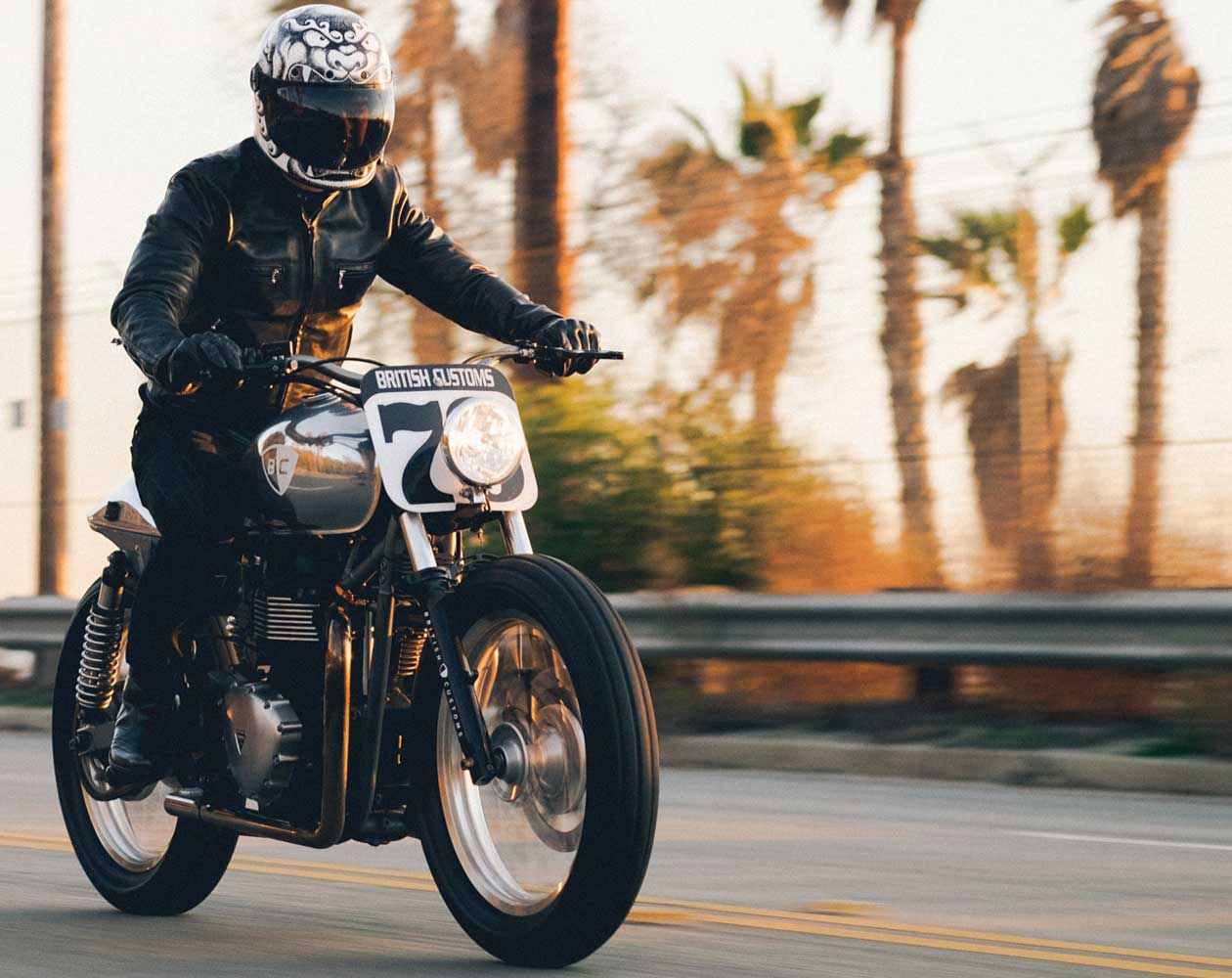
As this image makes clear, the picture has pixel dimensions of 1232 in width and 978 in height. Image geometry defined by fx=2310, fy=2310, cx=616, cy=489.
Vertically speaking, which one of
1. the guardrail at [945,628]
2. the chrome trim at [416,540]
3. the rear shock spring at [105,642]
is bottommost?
the guardrail at [945,628]

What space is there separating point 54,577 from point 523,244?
4.42m

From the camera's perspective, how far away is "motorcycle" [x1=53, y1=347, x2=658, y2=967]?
15.1 feet

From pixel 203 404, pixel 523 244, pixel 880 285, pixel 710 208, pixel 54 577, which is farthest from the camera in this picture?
pixel 54 577

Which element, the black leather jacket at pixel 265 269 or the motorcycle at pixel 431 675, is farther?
the black leather jacket at pixel 265 269

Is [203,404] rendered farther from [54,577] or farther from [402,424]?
[54,577]

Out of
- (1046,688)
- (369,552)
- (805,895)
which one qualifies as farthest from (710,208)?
(369,552)

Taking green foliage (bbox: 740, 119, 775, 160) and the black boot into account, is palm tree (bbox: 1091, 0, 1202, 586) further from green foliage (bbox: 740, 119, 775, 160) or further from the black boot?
the black boot

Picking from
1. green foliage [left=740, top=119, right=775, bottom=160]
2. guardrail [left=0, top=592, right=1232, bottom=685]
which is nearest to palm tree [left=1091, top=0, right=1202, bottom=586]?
guardrail [left=0, top=592, right=1232, bottom=685]

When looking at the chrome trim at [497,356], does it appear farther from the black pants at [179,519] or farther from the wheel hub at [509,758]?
the wheel hub at [509,758]

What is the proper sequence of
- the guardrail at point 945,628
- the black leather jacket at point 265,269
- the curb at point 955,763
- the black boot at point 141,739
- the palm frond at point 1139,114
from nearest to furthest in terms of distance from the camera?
the black leather jacket at point 265,269 → the black boot at point 141,739 → the curb at point 955,763 → the guardrail at point 945,628 → the palm frond at point 1139,114

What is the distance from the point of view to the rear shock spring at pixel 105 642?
5.85 m

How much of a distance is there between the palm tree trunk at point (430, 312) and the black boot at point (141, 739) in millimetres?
7818

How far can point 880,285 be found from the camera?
1178 centimetres

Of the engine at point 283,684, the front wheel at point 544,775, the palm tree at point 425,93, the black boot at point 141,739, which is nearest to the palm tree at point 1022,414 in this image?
the palm tree at point 425,93
